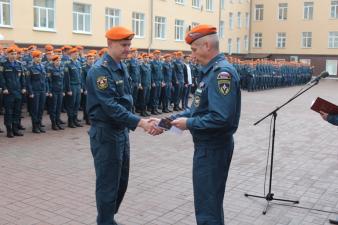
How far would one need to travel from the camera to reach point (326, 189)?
607 cm

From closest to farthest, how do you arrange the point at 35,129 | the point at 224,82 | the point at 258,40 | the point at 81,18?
1. the point at 224,82
2. the point at 35,129
3. the point at 81,18
4. the point at 258,40

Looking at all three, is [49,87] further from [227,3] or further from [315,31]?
[315,31]

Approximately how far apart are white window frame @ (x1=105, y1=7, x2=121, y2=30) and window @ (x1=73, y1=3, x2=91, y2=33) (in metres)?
1.70

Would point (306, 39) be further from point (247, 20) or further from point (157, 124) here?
point (157, 124)

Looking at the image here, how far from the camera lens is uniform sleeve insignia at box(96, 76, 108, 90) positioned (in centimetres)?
390

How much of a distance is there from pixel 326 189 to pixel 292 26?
44799 mm

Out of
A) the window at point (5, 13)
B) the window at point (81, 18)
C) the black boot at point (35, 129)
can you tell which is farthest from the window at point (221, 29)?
the black boot at point (35, 129)

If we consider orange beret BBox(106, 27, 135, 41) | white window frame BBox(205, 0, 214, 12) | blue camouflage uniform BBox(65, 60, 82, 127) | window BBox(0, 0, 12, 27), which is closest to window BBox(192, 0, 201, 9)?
white window frame BBox(205, 0, 214, 12)

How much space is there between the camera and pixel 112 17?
87.4 feet

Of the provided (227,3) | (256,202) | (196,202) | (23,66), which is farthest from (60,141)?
(227,3)

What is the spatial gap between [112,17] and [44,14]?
19.3 feet

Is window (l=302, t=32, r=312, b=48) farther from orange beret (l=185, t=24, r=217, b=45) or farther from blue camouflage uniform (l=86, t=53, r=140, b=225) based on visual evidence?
orange beret (l=185, t=24, r=217, b=45)

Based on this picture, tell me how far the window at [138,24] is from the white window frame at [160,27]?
173 centimetres

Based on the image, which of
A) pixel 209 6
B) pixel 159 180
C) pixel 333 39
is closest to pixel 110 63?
pixel 159 180
